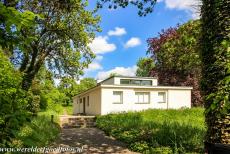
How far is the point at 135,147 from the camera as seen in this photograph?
1373 cm

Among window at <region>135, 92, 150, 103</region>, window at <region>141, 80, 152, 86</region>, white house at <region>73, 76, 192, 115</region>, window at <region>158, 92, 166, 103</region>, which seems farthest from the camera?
window at <region>141, 80, 152, 86</region>

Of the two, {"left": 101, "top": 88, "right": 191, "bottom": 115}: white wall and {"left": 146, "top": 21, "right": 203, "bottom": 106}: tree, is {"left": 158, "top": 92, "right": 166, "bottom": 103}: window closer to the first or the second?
{"left": 101, "top": 88, "right": 191, "bottom": 115}: white wall

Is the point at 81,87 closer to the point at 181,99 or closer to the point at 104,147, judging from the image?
the point at 181,99

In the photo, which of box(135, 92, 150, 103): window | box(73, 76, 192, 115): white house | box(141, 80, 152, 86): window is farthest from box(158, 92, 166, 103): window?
box(141, 80, 152, 86): window

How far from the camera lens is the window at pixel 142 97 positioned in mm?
35250

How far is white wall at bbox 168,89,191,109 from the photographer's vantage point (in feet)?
120

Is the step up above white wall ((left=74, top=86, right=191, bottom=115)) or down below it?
below

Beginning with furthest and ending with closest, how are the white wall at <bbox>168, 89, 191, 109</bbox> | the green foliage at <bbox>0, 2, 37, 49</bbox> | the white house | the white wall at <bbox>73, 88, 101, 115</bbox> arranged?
the white wall at <bbox>168, 89, 191, 109</bbox> < the white wall at <bbox>73, 88, 101, 115</bbox> < the white house < the green foliage at <bbox>0, 2, 37, 49</bbox>

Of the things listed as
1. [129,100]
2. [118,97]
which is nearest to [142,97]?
[129,100]

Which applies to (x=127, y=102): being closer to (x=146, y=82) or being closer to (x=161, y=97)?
(x=161, y=97)

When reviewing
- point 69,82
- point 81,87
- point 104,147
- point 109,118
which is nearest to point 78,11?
point 69,82

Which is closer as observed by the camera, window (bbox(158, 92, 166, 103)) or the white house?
the white house

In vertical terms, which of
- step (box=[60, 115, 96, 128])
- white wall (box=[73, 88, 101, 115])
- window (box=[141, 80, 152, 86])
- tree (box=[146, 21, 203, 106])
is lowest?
step (box=[60, 115, 96, 128])

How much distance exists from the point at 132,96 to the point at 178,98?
580cm
